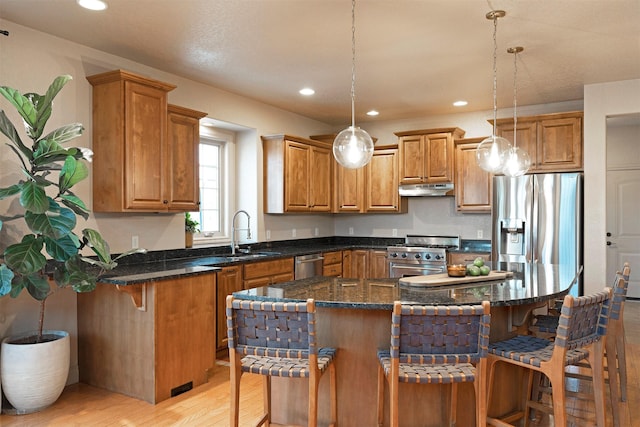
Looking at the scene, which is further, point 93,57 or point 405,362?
point 93,57

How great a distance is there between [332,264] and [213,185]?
184cm

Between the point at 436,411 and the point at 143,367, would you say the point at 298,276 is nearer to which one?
the point at 143,367

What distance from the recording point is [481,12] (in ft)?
10.6

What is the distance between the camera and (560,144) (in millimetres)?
5309

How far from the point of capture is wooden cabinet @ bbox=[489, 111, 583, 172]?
5.23 metres

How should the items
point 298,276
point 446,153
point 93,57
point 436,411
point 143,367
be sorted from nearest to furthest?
point 436,411 < point 143,367 < point 93,57 < point 298,276 < point 446,153

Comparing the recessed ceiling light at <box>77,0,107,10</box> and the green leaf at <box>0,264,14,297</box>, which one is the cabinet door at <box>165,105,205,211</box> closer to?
the recessed ceiling light at <box>77,0,107,10</box>

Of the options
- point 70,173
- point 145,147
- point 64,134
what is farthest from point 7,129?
point 145,147

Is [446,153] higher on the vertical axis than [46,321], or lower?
higher

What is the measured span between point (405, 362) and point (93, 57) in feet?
11.5

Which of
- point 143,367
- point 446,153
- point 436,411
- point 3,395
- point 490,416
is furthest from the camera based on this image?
point 446,153

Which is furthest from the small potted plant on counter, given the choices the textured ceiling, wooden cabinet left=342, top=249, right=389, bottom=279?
wooden cabinet left=342, top=249, right=389, bottom=279

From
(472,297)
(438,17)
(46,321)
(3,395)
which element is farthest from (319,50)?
(3,395)

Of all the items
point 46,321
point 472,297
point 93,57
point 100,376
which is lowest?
point 100,376
